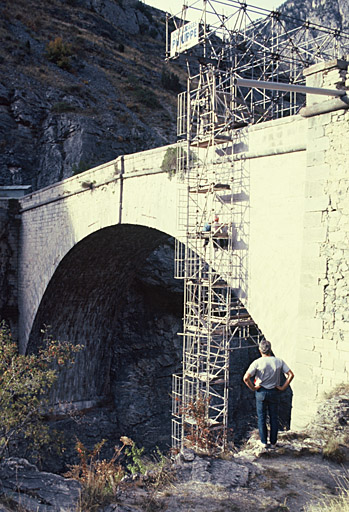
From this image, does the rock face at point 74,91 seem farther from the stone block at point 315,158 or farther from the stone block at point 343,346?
the stone block at point 343,346

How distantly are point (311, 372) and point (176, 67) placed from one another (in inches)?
1450

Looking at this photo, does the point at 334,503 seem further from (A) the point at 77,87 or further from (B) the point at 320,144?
(A) the point at 77,87

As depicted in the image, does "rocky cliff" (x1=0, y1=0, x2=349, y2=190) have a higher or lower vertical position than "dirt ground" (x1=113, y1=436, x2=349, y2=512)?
higher

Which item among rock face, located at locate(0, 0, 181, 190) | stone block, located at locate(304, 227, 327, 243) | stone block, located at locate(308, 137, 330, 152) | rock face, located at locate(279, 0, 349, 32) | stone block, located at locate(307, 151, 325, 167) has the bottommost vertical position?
stone block, located at locate(304, 227, 327, 243)

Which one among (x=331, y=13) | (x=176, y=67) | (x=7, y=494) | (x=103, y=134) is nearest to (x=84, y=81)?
(x=103, y=134)

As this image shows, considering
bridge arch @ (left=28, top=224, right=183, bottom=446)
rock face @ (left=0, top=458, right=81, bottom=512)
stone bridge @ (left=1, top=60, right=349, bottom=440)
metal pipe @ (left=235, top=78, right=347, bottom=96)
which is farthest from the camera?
bridge arch @ (left=28, top=224, right=183, bottom=446)

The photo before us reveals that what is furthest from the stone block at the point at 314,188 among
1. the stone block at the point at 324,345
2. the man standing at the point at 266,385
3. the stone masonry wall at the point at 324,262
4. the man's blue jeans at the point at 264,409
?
the man's blue jeans at the point at 264,409

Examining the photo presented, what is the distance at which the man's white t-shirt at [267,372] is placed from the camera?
5.03 metres

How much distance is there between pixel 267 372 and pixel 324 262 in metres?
1.91

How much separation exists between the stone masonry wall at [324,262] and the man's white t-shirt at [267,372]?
1325mm

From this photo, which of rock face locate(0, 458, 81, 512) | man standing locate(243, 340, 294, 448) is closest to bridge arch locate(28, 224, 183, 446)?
man standing locate(243, 340, 294, 448)

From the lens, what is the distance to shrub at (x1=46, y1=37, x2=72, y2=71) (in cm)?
2986

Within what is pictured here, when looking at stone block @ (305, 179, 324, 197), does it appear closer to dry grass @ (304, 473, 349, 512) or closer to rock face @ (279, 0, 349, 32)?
dry grass @ (304, 473, 349, 512)

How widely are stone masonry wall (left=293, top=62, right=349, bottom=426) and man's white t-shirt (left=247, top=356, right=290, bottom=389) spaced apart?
133 centimetres
